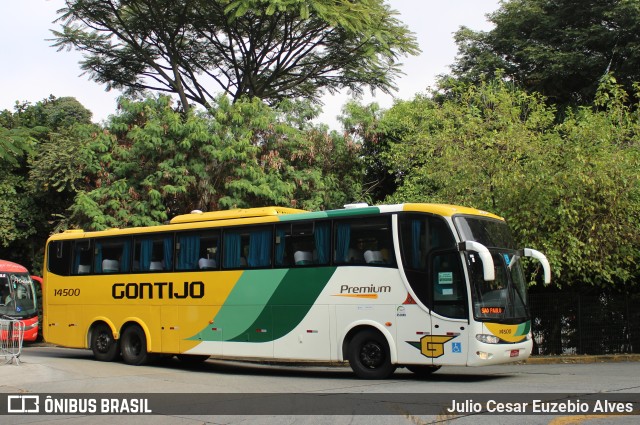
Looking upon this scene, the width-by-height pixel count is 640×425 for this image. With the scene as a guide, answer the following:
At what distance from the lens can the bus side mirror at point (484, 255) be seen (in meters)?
12.2

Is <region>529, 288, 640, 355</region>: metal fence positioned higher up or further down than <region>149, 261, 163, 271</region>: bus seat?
further down

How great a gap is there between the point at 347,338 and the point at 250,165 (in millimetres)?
10407

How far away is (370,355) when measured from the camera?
46.1ft

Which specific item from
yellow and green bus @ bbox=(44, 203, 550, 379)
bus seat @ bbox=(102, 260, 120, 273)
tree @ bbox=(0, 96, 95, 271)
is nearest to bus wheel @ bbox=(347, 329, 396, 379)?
yellow and green bus @ bbox=(44, 203, 550, 379)

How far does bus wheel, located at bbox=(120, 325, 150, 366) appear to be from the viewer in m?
17.7

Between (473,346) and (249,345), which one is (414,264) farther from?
(249,345)

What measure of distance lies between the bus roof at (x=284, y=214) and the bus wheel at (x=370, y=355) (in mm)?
2385

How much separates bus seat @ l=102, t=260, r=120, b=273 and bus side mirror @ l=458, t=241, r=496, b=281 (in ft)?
30.5

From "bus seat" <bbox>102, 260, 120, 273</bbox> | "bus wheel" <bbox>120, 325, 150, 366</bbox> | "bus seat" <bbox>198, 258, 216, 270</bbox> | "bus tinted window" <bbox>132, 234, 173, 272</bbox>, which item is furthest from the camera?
"bus seat" <bbox>102, 260, 120, 273</bbox>

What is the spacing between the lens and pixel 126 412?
1015 centimetres

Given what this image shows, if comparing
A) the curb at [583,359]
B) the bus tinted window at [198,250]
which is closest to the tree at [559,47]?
the curb at [583,359]

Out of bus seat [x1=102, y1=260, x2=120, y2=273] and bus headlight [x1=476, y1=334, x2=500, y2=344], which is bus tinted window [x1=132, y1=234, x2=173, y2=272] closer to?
bus seat [x1=102, y1=260, x2=120, y2=273]

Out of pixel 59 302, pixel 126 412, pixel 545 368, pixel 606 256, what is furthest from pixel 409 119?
pixel 126 412

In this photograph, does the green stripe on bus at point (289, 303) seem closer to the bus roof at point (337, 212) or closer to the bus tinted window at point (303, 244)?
the bus tinted window at point (303, 244)
